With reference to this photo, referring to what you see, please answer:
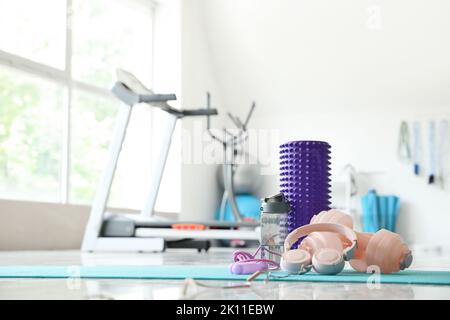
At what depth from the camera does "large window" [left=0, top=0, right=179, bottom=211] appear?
459cm

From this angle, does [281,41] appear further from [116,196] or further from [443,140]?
[116,196]

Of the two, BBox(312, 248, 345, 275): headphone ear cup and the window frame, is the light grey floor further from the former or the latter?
the window frame

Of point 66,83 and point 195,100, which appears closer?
point 66,83

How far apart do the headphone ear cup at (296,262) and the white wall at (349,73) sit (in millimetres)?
4972

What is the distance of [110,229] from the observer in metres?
4.19

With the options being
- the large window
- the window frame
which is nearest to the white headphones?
the large window

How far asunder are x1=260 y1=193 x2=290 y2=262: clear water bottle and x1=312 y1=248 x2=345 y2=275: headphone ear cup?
0.90ft

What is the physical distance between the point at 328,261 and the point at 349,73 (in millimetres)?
5138

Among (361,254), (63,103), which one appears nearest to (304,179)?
(361,254)

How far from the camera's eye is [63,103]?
4.92 metres

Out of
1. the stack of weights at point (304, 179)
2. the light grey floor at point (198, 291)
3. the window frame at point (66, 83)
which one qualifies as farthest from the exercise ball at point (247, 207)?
the light grey floor at point (198, 291)

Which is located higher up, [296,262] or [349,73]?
[349,73]

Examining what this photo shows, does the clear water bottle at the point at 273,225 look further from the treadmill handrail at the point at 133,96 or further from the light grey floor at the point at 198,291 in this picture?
the treadmill handrail at the point at 133,96

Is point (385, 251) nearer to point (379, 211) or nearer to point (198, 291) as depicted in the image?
point (198, 291)
